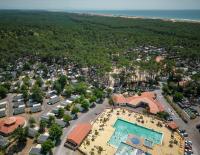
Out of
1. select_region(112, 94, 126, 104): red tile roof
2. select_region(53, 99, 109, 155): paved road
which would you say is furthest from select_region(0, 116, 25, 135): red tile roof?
select_region(112, 94, 126, 104): red tile roof

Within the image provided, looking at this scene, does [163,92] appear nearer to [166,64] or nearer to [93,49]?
[166,64]

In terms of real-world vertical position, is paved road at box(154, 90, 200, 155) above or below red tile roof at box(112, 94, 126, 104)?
below

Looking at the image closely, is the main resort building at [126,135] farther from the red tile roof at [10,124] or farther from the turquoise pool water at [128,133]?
the red tile roof at [10,124]

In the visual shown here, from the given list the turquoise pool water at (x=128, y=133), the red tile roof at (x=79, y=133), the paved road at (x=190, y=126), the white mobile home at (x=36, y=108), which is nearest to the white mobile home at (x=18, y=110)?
the white mobile home at (x=36, y=108)

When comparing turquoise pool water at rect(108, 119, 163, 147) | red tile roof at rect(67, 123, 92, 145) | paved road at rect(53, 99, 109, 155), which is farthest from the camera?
turquoise pool water at rect(108, 119, 163, 147)

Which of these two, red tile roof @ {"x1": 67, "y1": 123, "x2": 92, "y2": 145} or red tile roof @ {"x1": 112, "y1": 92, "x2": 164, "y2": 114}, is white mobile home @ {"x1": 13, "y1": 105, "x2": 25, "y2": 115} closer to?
red tile roof @ {"x1": 67, "y1": 123, "x2": 92, "y2": 145}

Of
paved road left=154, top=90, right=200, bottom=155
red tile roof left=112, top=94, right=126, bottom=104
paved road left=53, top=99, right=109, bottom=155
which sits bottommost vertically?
paved road left=53, top=99, right=109, bottom=155
